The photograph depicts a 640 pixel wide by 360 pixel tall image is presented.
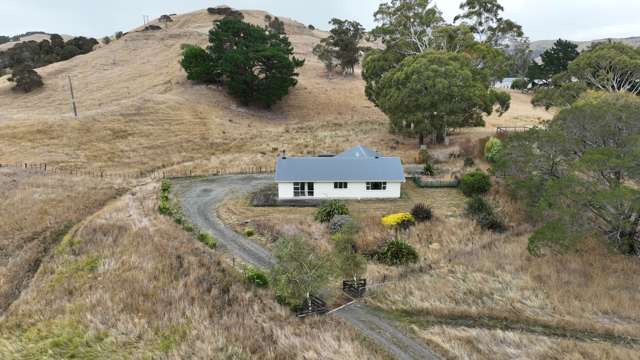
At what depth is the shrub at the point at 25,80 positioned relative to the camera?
72.3 metres

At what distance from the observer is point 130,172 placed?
4428cm

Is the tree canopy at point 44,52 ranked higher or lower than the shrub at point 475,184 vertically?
higher

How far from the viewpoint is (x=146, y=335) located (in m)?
17.4

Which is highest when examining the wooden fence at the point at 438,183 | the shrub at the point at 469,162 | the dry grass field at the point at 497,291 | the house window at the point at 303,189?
the shrub at the point at 469,162

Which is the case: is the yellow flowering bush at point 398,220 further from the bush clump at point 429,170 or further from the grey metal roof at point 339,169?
the bush clump at point 429,170

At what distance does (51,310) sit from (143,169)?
92.4ft

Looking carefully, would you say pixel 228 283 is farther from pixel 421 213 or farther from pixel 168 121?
pixel 168 121

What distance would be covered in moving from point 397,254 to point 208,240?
472 inches

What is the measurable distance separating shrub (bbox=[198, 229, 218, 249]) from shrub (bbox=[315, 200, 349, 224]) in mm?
7815

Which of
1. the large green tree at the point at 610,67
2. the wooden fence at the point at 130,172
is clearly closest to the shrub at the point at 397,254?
the wooden fence at the point at 130,172

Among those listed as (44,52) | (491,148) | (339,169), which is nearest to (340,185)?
(339,169)

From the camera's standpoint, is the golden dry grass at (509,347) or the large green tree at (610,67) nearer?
the golden dry grass at (509,347)

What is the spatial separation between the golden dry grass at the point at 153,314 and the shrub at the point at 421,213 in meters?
13.8

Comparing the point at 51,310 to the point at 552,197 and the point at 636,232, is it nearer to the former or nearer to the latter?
the point at 552,197
